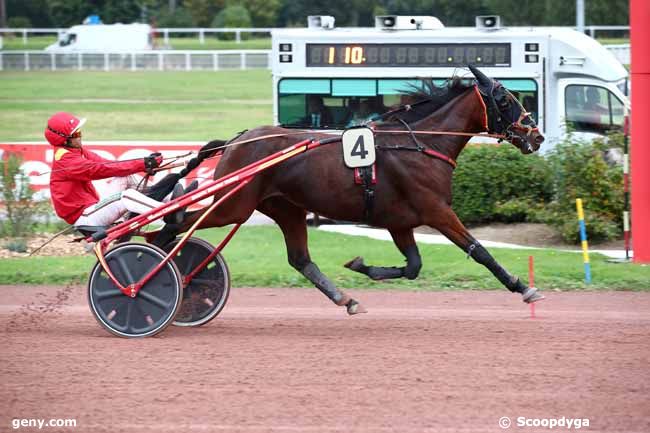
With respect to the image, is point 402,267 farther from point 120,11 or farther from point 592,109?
point 120,11

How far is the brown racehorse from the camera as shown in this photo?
8352 mm

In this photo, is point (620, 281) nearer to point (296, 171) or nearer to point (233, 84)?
point (296, 171)

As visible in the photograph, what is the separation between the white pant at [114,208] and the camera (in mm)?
8359

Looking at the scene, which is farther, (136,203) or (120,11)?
(120,11)

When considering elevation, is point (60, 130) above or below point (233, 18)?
below

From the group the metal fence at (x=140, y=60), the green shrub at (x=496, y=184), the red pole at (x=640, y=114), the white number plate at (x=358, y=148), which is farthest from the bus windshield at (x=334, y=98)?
the metal fence at (x=140, y=60)

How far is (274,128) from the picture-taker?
8.74m

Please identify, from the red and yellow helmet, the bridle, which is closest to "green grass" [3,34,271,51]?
the bridle

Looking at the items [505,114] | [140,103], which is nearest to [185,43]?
[140,103]

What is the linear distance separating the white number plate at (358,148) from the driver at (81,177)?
1423 millimetres

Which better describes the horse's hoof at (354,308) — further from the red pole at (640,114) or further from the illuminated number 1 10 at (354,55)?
the illuminated number 1 10 at (354,55)

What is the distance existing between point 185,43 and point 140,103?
11.9m

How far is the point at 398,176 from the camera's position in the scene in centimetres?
838

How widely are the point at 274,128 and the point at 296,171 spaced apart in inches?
21.1
